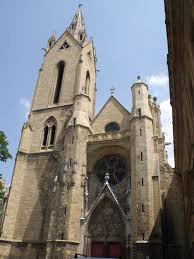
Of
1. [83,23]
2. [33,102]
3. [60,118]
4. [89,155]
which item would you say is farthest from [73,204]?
[83,23]

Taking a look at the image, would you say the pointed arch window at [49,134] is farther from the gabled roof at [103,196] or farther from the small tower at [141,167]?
the small tower at [141,167]

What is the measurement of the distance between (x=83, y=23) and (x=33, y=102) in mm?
17530

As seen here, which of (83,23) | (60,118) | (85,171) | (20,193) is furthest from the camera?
(83,23)

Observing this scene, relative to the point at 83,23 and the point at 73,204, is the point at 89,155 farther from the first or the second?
the point at 83,23

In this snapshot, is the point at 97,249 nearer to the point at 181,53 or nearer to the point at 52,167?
the point at 52,167

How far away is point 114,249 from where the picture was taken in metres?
16.0

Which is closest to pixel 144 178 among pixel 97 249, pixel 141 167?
pixel 141 167

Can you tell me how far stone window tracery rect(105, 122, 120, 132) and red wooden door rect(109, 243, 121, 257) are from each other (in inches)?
355

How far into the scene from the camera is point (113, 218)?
16.7 m

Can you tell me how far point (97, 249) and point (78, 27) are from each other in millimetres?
27962

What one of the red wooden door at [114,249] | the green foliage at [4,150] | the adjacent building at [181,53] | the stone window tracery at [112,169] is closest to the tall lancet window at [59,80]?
the stone window tracery at [112,169]

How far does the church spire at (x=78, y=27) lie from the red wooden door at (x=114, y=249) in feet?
73.3

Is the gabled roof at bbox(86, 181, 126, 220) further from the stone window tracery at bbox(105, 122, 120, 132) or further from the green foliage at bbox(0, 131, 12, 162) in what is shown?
the green foliage at bbox(0, 131, 12, 162)

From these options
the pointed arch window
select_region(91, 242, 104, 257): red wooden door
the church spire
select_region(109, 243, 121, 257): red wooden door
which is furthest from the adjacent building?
the church spire
